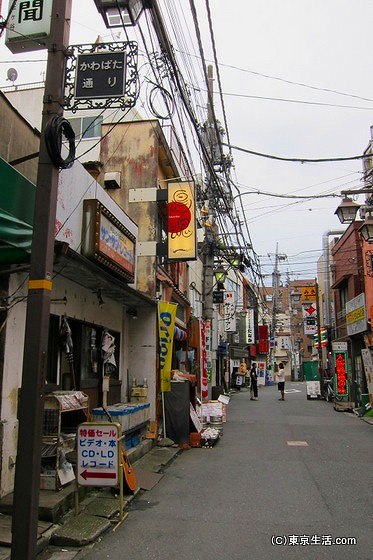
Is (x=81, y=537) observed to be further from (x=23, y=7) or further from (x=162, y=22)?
(x=162, y=22)

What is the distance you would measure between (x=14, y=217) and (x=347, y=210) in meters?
8.49

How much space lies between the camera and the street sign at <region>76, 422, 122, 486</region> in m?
6.36

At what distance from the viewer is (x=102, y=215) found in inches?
371

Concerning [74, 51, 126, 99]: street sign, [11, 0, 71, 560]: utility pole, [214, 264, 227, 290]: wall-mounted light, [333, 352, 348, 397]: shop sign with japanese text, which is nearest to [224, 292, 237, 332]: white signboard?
[214, 264, 227, 290]: wall-mounted light

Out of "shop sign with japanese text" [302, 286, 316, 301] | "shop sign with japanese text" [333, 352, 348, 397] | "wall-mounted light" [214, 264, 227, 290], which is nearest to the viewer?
"wall-mounted light" [214, 264, 227, 290]

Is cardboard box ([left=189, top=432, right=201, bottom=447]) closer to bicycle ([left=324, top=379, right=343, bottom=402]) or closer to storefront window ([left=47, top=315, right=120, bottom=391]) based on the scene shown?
storefront window ([left=47, top=315, right=120, bottom=391])

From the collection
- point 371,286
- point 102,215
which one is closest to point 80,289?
point 102,215

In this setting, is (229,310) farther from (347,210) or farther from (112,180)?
(347,210)

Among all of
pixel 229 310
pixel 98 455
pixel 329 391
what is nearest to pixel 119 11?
pixel 98 455

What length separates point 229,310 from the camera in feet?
111

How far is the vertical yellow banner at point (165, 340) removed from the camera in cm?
1205

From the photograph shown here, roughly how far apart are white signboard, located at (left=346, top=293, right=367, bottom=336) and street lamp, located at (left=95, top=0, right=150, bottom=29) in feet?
55.4

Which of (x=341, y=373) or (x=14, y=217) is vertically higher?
(x=14, y=217)

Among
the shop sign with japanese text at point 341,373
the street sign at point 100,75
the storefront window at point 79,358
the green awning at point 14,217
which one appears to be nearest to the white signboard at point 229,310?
the shop sign with japanese text at point 341,373
